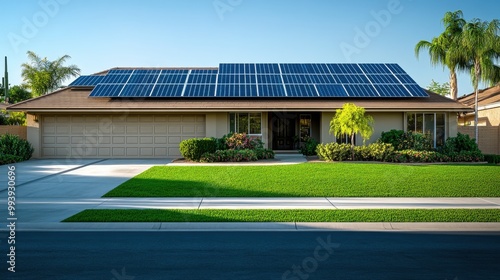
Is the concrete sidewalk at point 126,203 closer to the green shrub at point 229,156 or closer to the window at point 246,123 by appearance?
the green shrub at point 229,156

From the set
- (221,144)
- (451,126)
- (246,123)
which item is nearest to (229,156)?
(221,144)

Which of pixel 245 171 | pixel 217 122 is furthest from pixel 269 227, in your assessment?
pixel 217 122

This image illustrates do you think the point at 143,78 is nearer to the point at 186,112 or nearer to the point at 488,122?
the point at 186,112

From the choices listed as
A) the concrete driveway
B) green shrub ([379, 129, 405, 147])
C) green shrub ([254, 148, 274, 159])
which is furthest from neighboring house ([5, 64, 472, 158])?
green shrub ([254, 148, 274, 159])

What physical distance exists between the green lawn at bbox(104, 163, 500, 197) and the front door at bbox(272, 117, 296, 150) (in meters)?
8.65

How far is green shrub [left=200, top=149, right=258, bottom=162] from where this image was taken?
19.5 m

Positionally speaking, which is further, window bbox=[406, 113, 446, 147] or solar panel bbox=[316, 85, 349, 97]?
solar panel bbox=[316, 85, 349, 97]

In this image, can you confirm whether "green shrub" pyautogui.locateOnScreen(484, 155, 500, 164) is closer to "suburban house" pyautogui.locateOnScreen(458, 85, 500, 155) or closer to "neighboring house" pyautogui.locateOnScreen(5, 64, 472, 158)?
"neighboring house" pyautogui.locateOnScreen(5, 64, 472, 158)

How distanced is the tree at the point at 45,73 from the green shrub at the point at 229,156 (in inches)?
1043

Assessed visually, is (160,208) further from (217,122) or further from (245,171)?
(217,122)

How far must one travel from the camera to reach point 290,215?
30.3 feet

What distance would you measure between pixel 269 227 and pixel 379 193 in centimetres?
493

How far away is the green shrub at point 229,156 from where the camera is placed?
19.5m

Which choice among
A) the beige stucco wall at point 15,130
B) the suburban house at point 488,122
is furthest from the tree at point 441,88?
the beige stucco wall at point 15,130
